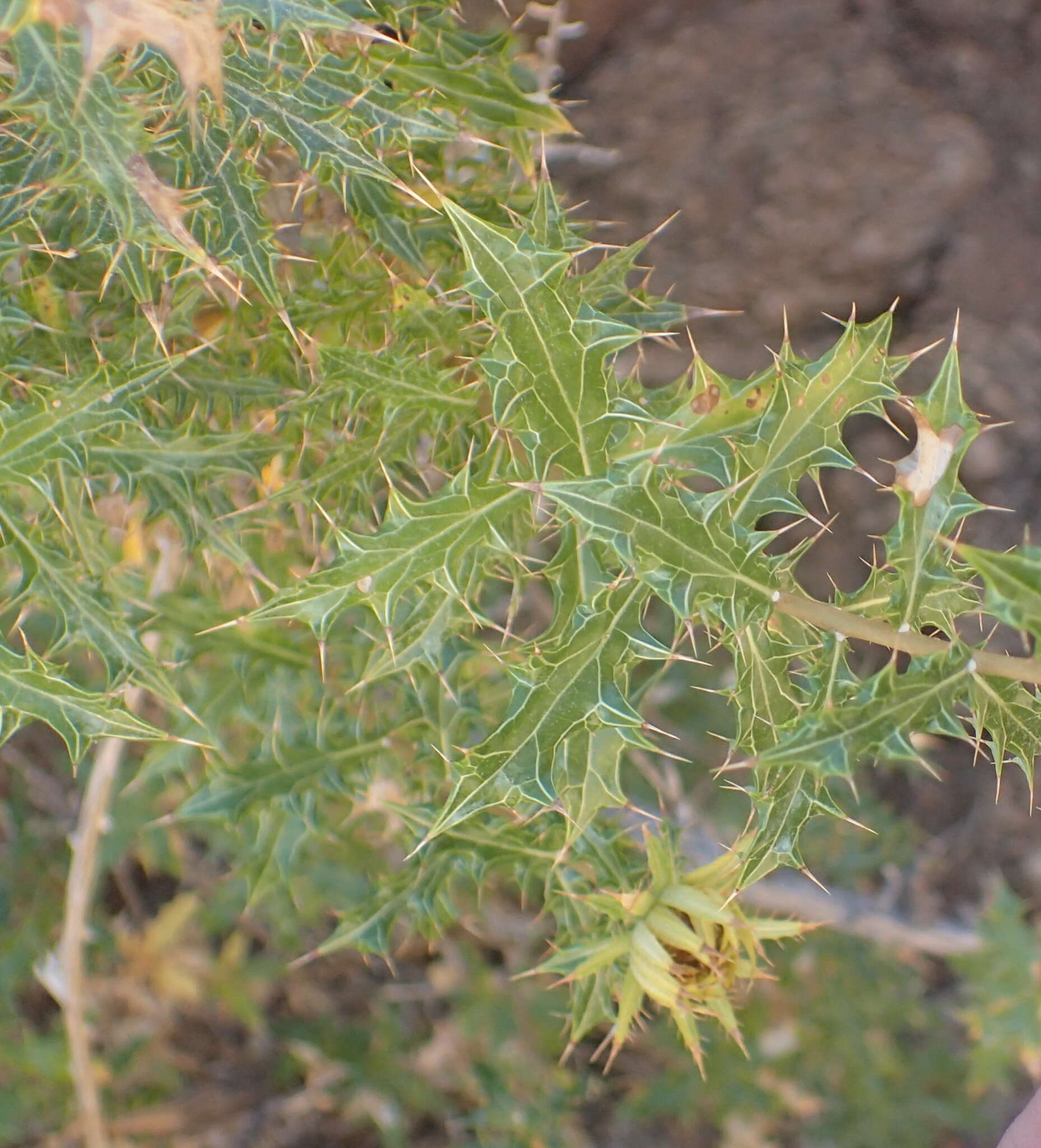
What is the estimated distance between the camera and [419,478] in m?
1.96

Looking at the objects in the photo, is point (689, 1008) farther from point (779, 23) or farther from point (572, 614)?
point (779, 23)

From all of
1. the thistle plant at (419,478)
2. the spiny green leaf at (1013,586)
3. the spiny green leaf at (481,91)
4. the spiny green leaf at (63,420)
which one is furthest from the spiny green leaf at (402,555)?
the spiny green leaf at (481,91)

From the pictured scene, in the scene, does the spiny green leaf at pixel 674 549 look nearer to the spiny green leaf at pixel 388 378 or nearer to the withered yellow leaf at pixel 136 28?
the spiny green leaf at pixel 388 378

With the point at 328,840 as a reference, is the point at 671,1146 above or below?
below

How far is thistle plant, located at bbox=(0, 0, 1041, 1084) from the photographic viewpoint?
1.22 meters

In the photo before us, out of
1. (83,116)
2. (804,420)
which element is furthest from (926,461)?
(83,116)

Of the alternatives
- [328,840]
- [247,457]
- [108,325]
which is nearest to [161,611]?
[247,457]

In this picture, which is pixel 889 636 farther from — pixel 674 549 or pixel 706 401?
pixel 706 401

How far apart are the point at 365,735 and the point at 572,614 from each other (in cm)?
70

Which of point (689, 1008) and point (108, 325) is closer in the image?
point (689, 1008)

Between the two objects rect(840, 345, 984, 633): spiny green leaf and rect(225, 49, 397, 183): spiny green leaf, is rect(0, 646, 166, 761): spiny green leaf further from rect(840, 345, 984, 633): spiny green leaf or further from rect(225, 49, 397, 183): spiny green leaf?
rect(840, 345, 984, 633): spiny green leaf

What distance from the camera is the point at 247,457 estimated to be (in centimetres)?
169

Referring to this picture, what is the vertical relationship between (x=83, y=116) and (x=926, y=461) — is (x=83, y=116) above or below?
above

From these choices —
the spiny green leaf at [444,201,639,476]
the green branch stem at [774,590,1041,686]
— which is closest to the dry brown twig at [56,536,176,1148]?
the spiny green leaf at [444,201,639,476]
